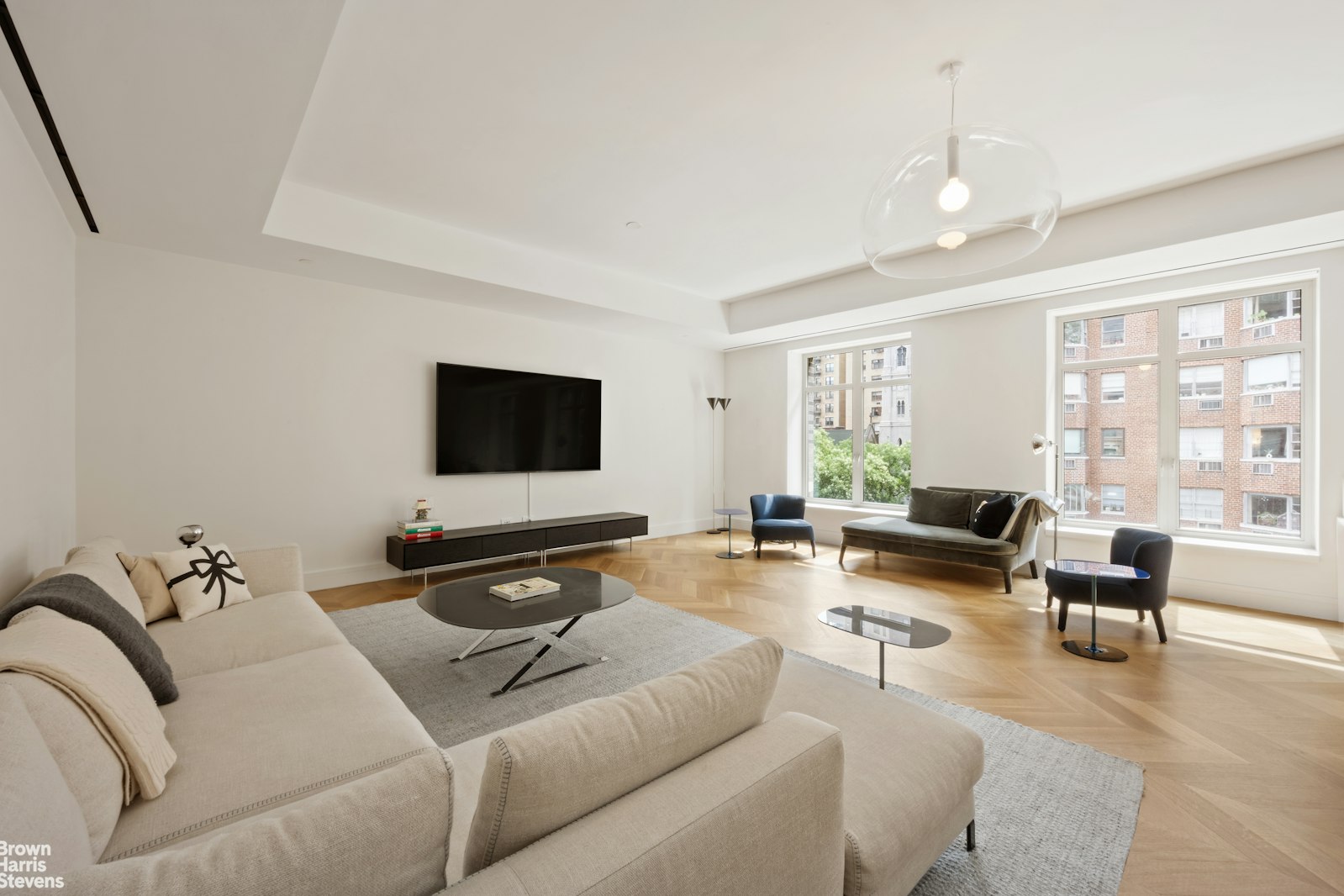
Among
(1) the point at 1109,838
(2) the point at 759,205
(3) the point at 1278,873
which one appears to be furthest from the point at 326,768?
(2) the point at 759,205

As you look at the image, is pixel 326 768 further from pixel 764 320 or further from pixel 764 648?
pixel 764 320

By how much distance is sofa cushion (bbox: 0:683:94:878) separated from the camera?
2.53ft

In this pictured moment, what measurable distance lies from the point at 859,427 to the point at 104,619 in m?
6.66

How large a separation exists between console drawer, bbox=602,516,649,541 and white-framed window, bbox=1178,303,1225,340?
17.0ft

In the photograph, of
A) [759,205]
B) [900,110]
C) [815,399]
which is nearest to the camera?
[900,110]

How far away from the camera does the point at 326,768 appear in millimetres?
1416

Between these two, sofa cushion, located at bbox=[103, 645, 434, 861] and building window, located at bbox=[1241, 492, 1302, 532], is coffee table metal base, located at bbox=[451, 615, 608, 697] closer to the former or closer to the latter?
sofa cushion, located at bbox=[103, 645, 434, 861]

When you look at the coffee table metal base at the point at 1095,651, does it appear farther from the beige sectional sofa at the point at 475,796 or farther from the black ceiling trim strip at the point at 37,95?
the black ceiling trim strip at the point at 37,95

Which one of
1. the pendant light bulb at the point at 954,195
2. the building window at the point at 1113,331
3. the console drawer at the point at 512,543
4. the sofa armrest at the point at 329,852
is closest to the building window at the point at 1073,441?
the building window at the point at 1113,331

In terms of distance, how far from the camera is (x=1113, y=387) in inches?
201

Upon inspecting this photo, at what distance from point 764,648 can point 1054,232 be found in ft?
15.0

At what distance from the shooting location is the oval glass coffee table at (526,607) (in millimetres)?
2744

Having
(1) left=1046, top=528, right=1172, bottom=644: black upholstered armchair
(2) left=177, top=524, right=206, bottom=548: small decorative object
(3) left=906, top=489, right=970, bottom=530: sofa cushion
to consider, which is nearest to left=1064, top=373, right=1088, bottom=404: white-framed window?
(3) left=906, top=489, right=970, bottom=530: sofa cushion

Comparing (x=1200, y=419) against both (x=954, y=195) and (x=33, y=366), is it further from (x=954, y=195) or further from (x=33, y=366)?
(x=33, y=366)
